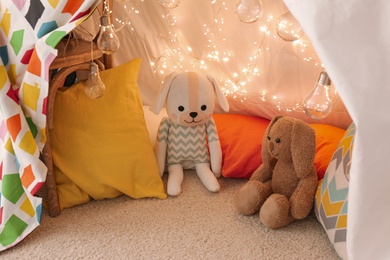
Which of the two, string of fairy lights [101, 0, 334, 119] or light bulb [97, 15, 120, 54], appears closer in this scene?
light bulb [97, 15, 120, 54]

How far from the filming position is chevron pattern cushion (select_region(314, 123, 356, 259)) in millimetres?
1054

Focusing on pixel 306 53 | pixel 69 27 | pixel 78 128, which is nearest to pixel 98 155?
pixel 78 128

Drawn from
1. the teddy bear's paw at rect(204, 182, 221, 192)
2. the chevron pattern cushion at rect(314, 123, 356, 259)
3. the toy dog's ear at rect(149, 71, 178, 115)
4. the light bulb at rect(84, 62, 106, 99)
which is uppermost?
the light bulb at rect(84, 62, 106, 99)

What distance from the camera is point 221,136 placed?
147cm

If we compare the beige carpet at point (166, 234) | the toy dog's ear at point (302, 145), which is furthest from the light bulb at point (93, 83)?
the toy dog's ear at point (302, 145)

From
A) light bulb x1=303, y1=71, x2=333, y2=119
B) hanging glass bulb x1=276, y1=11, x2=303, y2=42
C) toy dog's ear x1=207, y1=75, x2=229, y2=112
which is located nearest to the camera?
light bulb x1=303, y1=71, x2=333, y2=119

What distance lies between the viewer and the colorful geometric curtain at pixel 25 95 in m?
0.99

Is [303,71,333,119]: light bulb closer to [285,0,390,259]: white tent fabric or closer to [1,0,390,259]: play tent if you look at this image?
[1,0,390,259]: play tent

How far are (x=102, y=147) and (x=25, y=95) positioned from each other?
303mm

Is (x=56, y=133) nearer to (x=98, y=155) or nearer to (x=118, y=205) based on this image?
(x=98, y=155)

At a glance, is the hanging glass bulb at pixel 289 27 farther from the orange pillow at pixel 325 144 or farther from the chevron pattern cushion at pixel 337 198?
the orange pillow at pixel 325 144

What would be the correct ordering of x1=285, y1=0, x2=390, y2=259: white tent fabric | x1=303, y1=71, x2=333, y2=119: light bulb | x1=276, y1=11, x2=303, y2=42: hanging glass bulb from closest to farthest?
1. x1=285, y1=0, x2=390, y2=259: white tent fabric
2. x1=303, y1=71, x2=333, y2=119: light bulb
3. x1=276, y1=11, x2=303, y2=42: hanging glass bulb

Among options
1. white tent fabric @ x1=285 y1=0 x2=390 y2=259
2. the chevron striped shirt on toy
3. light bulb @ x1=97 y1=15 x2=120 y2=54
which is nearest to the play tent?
white tent fabric @ x1=285 y1=0 x2=390 y2=259

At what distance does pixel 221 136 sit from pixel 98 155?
451mm
